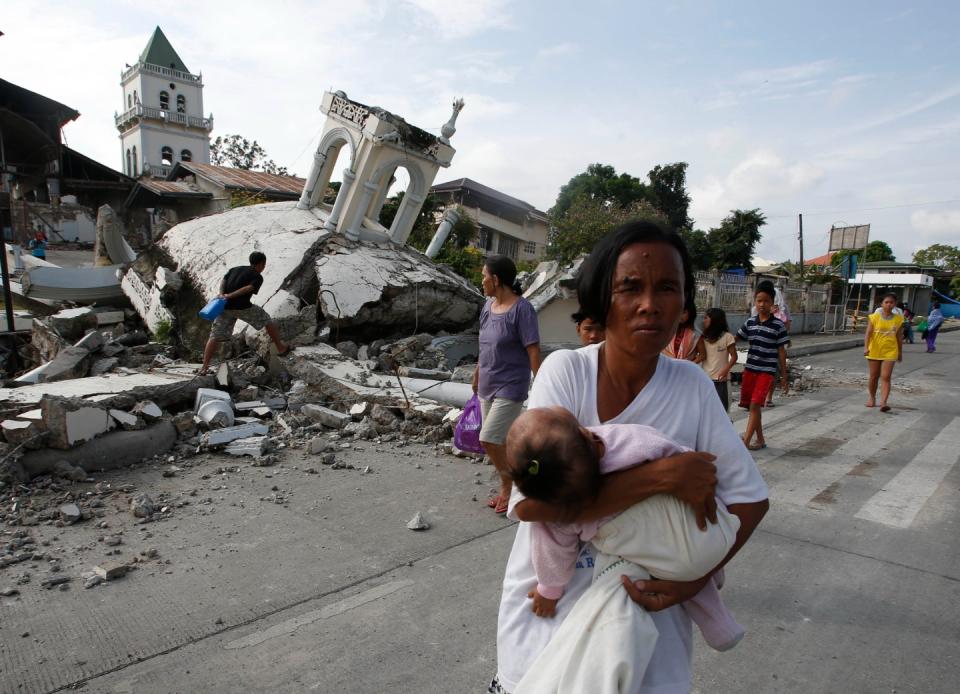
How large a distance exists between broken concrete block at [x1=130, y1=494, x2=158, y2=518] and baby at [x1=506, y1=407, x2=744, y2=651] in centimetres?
355

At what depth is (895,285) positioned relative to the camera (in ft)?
121

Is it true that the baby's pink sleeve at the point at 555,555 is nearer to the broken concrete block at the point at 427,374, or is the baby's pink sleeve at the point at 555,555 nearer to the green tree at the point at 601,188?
the broken concrete block at the point at 427,374

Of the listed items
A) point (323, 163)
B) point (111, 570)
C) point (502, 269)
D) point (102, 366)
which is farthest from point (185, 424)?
point (323, 163)

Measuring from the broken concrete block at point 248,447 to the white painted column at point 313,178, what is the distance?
675 cm

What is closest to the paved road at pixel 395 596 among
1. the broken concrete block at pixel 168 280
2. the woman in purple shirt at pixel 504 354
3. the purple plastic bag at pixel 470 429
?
the purple plastic bag at pixel 470 429

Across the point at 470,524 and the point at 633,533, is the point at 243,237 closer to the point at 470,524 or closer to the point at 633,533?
the point at 470,524

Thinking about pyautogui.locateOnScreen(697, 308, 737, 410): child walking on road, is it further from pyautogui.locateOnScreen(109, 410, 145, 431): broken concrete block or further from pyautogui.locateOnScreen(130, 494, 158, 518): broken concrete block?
pyautogui.locateOnScreen(109, 410, 145, 431): broken concrete block

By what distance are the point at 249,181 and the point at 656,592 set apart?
92.6 ft

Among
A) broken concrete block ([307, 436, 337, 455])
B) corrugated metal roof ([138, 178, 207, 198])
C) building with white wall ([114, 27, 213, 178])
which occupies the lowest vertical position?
broken concrete block ([307, 436, 337, 455])

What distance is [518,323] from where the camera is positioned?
3863 mm

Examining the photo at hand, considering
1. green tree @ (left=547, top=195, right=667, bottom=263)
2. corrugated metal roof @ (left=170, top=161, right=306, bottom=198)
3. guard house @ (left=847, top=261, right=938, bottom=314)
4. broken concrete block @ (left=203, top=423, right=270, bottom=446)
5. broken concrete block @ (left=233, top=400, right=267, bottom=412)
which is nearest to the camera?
broken concrete block @ (left=203, top=423, right=270, bottom=446)

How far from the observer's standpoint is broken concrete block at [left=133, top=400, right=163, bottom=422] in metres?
5.19

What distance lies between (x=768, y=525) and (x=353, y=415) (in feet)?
13.3

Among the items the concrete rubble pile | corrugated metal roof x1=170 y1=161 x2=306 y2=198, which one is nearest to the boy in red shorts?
the concrete rubble pile
